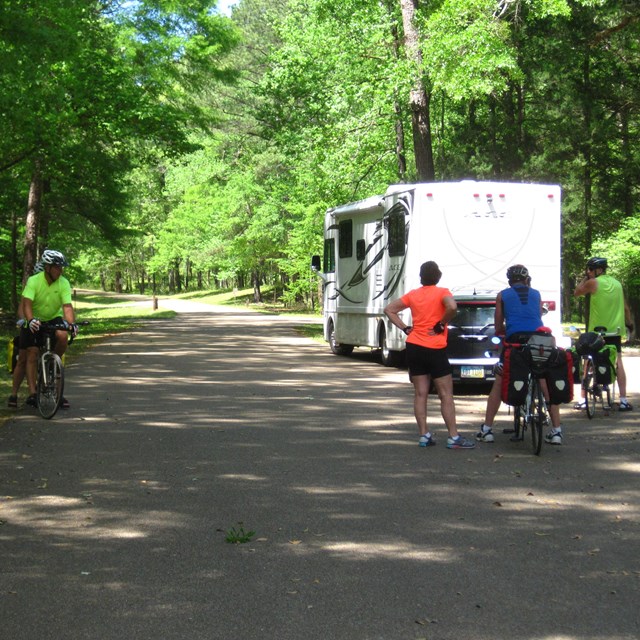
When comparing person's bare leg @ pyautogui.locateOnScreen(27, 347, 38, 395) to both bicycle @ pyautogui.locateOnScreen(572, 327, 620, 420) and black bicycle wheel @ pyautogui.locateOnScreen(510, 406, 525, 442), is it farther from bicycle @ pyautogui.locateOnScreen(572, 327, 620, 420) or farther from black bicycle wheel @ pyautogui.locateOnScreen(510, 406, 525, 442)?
bicycle @ pyautogui.locateOnScreen(572, 327, 620, 420)

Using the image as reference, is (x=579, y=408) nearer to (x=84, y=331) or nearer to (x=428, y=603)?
(x=428, y=603)

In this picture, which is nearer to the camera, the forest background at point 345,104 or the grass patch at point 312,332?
the forest background at point 345,104

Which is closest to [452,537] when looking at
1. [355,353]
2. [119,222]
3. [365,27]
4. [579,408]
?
[579,408]

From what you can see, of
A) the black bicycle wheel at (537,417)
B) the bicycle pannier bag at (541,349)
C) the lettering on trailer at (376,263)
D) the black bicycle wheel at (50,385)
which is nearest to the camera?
the black bicycle wheel at (537,417)

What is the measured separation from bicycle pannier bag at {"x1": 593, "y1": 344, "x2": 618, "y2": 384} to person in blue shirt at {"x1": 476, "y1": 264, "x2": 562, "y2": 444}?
2382 mm

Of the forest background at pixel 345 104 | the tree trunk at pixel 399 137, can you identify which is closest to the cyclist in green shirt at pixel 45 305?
the forest background at pixel 345 104

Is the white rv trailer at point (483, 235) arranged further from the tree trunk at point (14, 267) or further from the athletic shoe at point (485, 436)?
the tree trunk at point (14, 267)

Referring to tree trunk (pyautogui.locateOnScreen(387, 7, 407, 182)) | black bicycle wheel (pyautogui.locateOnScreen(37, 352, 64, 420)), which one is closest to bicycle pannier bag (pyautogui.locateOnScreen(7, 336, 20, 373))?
black bicycle wheel (pyautogui.locateOnScreen(37, 352, 64, 420))

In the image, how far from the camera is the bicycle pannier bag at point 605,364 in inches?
510

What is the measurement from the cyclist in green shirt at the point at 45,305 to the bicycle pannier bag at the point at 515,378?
5.21 meters

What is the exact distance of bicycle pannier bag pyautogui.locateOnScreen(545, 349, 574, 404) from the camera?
1030 centimetres

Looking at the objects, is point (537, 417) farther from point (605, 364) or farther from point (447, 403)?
point (605, 364)

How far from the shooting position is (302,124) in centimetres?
3909

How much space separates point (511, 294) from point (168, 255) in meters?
79.1
